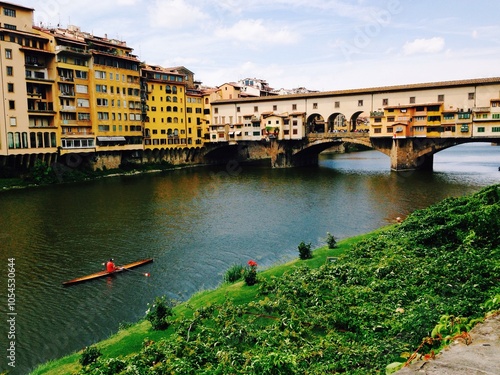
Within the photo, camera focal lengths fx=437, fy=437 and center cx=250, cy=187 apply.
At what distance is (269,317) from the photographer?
13.1 meters

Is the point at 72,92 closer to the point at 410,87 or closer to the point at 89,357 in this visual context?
the point at 410,87

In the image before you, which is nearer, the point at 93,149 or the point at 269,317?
the point at 269,317

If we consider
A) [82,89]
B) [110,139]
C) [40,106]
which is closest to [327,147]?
[110,139]

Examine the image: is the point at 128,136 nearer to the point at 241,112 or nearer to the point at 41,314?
the point at 241,112

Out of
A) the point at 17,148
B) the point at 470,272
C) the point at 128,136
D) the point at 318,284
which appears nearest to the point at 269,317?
the point at 318,284

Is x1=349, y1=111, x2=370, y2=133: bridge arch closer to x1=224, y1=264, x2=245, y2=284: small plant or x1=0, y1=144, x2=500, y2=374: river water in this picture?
x1=0, y1=144, x2=500, y2=374: river water

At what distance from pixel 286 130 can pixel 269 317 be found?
64.7 meters

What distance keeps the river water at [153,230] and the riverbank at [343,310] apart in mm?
3121

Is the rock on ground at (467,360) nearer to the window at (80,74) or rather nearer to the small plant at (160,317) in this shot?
the small plant at (160,317)

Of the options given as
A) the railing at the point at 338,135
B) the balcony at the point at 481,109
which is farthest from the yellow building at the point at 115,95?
the balcony at the point at 481,109

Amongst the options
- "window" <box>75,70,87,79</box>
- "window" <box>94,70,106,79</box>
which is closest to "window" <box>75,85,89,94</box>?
"window" <box>75,70,87,79</box>

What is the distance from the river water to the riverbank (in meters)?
3.12

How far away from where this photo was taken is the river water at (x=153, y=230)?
18188 millimetres

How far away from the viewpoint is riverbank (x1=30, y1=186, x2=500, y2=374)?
32.6ft
